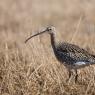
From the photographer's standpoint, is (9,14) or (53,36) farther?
(9,14)

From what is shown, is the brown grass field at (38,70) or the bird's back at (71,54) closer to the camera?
the brown grass field at (38,70)

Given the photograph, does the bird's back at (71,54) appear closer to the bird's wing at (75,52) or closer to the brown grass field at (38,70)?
the bird's wing at (75,52)

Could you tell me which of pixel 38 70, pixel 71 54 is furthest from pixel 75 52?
pixel 38 70

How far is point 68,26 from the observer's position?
20016 millimetres

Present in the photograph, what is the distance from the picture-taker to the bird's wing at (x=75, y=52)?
36.7 ft

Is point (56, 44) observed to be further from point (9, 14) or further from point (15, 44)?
point (9, 14)

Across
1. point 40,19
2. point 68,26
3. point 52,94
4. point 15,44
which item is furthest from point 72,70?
point 40,19

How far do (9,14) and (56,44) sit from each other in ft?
34.7

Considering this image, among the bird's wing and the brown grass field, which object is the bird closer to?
the bird's wing

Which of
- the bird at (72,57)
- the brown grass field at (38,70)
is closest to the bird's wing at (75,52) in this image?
the bird at (72,57)

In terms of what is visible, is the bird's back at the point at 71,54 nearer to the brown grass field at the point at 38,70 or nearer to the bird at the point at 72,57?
the bird at the point at 72,57

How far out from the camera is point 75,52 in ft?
37.3

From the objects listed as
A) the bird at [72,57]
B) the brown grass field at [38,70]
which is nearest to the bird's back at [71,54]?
the bird at [72,57]

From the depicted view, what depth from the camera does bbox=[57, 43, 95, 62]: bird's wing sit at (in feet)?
36.7
